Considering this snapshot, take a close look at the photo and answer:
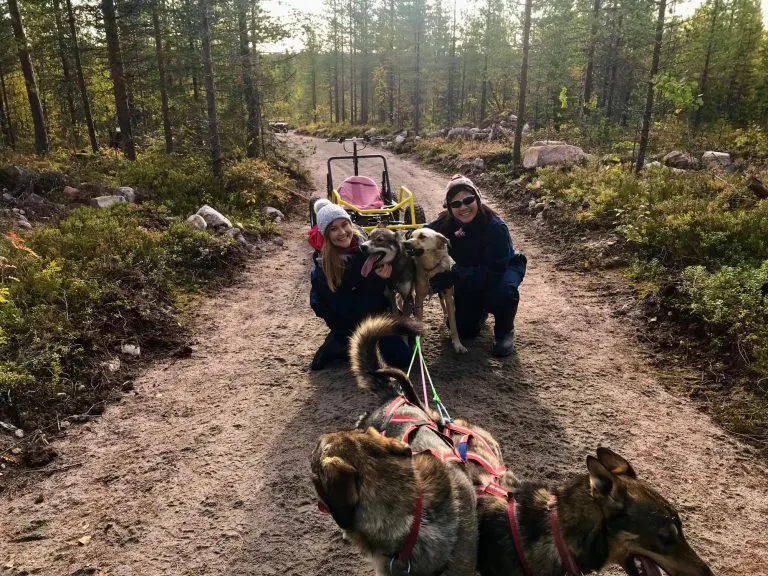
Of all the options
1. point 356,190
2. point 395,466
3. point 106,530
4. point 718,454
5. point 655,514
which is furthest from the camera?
point 356,190

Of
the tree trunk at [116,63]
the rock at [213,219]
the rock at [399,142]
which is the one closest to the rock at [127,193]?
the rock at [213,219]

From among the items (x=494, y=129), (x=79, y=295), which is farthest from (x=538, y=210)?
(x=494, y=129)

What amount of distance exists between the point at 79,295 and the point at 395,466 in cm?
571

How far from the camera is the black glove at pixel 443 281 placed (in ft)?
17.5

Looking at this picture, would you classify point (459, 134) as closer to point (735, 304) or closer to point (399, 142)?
point (399, 142)

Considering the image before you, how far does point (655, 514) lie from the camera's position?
68.8 inches

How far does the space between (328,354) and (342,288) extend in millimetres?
752

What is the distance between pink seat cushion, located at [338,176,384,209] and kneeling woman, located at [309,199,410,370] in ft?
10.0

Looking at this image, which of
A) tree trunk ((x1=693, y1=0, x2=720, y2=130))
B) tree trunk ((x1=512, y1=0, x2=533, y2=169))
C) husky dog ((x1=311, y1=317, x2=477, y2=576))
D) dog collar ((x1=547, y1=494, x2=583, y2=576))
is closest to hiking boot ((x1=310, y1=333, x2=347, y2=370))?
husky dog ((x1=311, y1=317, x2=477, y2=576))

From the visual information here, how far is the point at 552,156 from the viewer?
15.7 m

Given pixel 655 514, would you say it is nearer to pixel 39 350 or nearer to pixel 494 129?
pixel 39 350

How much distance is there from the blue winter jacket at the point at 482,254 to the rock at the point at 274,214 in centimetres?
759

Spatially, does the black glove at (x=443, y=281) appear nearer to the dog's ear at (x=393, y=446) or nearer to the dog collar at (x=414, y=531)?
the dog's ear at (x=393, y=446)

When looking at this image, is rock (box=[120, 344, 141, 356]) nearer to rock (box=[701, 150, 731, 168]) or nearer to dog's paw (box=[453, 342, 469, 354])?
dog's paw (box=[453, 342, 469, 354])
